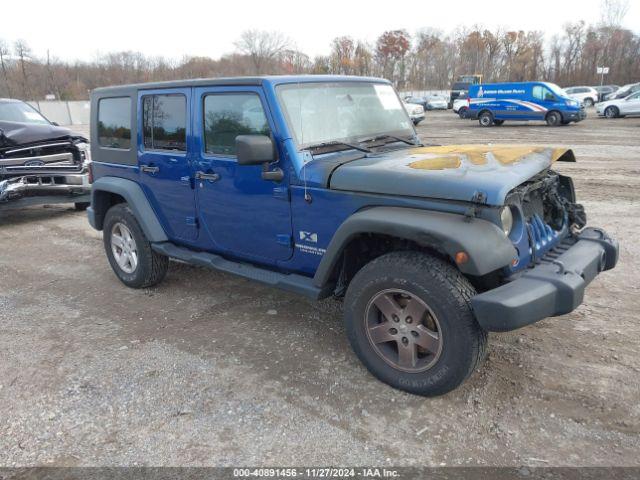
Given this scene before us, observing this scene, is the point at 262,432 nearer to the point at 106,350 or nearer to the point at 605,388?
the point at 106,350

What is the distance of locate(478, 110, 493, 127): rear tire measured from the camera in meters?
25.0

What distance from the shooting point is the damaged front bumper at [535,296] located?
2.68m

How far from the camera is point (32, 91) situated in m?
60.7

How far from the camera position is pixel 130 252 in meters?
5.24

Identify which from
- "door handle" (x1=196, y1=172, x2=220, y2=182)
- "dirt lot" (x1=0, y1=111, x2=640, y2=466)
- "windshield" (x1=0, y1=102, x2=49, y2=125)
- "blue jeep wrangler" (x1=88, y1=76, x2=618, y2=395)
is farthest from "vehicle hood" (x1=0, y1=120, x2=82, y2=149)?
"door handle" (x1=196, y1=172, x2=220, y2=182)

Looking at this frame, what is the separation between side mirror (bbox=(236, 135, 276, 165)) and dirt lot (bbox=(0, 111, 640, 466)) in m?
1.46

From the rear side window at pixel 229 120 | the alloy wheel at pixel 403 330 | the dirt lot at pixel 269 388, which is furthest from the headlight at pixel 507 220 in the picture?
the rear side window at pixel 229 120

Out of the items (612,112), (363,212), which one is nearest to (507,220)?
(363,212)

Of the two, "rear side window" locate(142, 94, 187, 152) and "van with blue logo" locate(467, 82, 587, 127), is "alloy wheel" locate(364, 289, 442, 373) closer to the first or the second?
"rear side window" locate(142, 94, 187, 152)

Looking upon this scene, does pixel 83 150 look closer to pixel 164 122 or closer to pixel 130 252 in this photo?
pixel 130 252

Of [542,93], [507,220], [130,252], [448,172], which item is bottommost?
[130,252]

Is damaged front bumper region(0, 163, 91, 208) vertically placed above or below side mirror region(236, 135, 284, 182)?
below

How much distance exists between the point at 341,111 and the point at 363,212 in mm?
1182

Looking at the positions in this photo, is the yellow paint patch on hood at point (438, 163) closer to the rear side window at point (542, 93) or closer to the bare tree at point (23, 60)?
the rear side window at point (542, 93)
